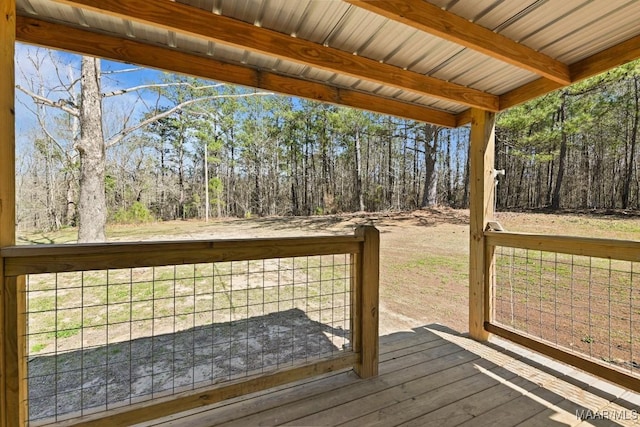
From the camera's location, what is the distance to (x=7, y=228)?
1.13m

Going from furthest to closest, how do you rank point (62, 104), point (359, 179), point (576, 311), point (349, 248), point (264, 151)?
point (264, 151) < point (359, 179) < point (62, 104) < point (576, 311) < point (349, 248)

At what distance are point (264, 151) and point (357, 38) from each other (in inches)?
647

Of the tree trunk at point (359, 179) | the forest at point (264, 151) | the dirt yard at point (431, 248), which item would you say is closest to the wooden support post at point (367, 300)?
the dirt yard at point (431, 248)

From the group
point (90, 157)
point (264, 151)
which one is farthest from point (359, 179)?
point (90, 157)

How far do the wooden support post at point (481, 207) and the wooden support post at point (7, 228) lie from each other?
9.66 feet

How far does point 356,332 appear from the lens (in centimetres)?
187

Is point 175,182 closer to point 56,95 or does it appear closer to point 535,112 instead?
point 56,95

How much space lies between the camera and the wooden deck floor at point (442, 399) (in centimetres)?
Result: 149

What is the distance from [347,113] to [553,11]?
488 inches

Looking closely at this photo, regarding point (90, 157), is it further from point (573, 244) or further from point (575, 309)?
point (575, 309)

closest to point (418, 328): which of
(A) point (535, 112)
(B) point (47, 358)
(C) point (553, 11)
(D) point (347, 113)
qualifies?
(C) point (553, 11)

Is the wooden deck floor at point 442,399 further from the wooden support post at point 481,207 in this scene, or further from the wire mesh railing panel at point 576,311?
the wooden support post at point 481,207

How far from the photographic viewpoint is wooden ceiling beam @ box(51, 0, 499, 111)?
1313 millimetres

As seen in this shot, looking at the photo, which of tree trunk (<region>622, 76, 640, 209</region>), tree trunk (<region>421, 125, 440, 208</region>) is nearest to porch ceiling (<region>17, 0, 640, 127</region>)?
tree trunk (<region>421, 125, 440, 208</region>)
